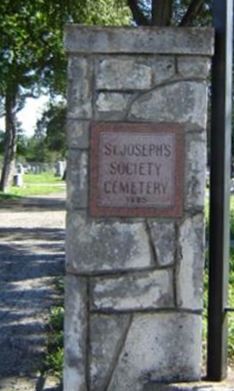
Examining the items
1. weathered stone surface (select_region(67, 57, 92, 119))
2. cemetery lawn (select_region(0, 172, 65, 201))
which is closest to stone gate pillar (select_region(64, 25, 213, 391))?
weathered stone surface (select_region(67, 57, 92, 119))

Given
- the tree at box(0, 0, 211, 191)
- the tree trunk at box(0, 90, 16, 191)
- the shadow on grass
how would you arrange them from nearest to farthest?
the shadow on grass → the tree at box(0, 0, 211, 191) → the tree trunk at box(0, 90, 16, 191)

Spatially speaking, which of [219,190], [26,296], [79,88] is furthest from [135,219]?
[26,296]

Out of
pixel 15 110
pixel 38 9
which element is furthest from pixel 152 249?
pixel 15 110

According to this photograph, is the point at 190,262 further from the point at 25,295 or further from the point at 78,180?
the point at 25,295

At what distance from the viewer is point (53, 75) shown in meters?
20.5

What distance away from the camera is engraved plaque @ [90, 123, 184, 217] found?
3998 mm

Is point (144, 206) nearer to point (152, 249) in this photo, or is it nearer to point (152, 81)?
point (152, 249)

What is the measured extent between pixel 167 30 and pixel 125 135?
0.60 meters

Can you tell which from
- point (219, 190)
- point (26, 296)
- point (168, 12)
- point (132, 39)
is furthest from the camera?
point (168, 12)

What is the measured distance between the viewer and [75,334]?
4051 millimetres

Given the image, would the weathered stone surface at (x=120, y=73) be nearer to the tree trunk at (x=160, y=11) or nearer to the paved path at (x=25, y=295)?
the paved path at (x=25, y=295)

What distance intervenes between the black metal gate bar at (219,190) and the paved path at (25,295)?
1.26m

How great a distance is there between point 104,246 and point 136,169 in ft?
1.49

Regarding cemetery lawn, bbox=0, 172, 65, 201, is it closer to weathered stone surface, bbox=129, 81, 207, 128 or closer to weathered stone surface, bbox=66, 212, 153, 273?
weathered stone surface, bbox=66, 212, 153, 273
